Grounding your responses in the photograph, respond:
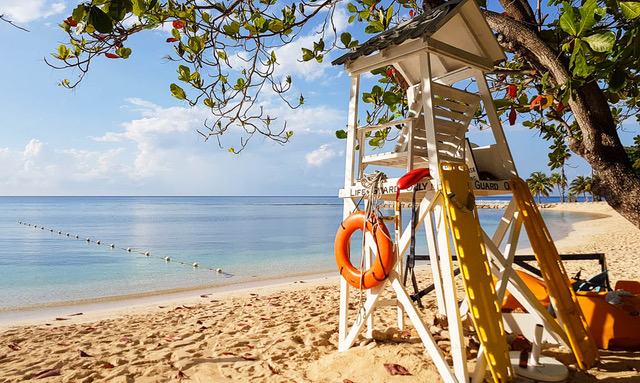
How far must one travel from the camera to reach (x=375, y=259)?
3.01 m

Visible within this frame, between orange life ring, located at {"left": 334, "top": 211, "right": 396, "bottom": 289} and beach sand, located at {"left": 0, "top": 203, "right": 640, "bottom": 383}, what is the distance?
2.06 ft

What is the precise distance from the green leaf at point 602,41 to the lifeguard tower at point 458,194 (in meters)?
1.03

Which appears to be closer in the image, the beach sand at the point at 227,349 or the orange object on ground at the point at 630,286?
the beach sand at the point at 227,349

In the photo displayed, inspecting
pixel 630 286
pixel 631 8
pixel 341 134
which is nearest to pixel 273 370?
pixel 341 134

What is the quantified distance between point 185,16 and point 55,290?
10.0 meters

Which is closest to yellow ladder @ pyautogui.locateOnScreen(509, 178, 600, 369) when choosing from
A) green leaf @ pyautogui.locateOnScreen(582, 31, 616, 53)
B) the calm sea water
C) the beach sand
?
the beach sand

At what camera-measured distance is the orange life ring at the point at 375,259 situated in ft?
9.57

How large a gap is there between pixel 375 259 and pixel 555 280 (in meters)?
1.37

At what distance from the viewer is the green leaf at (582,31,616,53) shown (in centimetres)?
170

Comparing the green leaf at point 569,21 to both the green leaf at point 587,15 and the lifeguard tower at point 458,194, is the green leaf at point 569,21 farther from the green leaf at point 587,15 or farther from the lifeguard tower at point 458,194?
the lifeguard tower at point 458,194

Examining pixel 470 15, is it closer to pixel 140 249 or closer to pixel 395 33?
pixel 395 33

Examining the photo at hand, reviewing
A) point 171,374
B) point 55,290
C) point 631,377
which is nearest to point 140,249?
point 55,290

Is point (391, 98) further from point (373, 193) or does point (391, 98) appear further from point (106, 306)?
point (106, 306)

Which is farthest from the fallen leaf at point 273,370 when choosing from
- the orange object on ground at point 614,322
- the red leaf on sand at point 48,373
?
the orange object on ground at point 614,322
